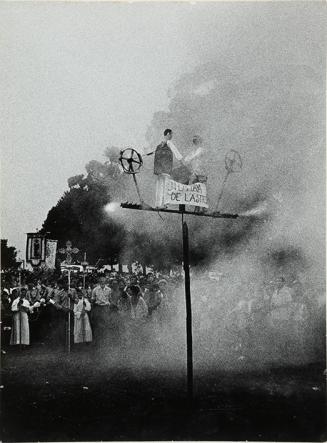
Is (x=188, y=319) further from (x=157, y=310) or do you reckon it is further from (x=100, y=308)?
(x=100, y=308)

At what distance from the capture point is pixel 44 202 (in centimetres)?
585

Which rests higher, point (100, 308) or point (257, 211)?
point (257, 211)

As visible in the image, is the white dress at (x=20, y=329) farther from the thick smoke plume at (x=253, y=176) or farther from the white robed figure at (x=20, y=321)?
the thick smoke plume at (x=253, y=176)

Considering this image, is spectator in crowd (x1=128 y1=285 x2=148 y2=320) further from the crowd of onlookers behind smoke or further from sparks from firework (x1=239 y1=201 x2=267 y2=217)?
sparks from firework (x1=239 y1=201 x2=267 y2=217)

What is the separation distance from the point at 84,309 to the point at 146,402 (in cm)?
132

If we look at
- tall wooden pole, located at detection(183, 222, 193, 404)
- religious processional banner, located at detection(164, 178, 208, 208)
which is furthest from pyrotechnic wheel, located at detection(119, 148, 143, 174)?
tall wooden pole, located at detection(183, 222, 193, 404)

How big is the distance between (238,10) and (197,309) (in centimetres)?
375

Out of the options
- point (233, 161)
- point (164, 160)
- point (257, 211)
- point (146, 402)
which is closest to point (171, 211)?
point (164, 160)

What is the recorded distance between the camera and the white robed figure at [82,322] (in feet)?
18.5

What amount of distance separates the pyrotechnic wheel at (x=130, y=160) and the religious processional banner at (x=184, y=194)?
1.31 feet

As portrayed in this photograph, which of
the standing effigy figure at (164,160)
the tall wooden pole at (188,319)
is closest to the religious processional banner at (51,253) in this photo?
the standing effigy figure at (164,160)

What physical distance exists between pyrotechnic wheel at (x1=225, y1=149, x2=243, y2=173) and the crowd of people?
1576mm

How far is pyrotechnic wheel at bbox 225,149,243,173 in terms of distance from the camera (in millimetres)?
5868

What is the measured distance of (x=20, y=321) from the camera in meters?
5.75
